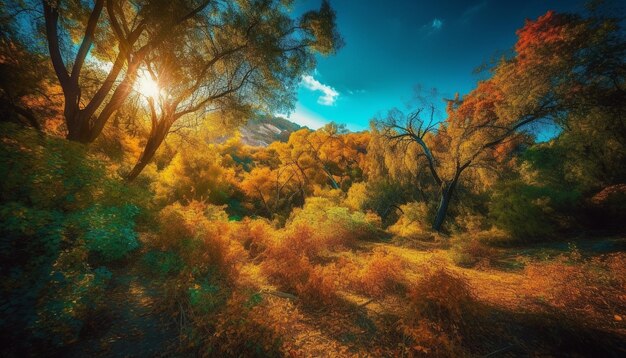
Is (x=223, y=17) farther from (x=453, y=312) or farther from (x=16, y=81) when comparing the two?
(x=453, y=312)

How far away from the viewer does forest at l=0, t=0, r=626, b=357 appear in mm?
3535

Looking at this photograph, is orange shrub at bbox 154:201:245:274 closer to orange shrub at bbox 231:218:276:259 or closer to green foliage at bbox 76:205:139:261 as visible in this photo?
orange shrub at bbox 231:218:276:259

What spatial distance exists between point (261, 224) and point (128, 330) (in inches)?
259

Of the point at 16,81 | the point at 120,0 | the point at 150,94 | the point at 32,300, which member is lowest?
the point at 32,300

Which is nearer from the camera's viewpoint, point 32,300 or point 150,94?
point 32,300

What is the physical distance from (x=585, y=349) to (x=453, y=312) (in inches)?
66.1

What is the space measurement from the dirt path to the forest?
0.12 ft

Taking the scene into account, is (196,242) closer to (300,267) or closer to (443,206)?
(300,267)

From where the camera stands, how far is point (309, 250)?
863cm

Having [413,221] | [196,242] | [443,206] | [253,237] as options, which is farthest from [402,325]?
[413,221]

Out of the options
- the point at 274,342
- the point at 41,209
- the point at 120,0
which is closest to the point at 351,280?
the point at 274,342

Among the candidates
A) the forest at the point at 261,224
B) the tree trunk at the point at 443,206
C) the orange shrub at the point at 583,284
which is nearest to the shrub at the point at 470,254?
the forest at the point at 261,224

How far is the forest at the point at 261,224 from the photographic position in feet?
11.6

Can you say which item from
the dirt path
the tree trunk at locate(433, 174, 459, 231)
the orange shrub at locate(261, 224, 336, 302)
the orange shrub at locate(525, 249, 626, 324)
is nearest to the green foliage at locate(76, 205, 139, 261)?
the dirt path
